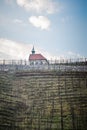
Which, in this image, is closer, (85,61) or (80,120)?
(80,120)

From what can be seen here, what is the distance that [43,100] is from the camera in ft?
109

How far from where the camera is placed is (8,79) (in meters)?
37.5

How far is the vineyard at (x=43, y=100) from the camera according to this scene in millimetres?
30234

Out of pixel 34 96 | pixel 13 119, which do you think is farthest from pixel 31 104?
pixel 13 119

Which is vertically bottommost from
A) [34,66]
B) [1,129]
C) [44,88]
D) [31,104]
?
[1,129]

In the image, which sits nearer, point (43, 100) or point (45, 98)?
point (43, 100)

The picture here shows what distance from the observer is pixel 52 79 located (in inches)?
1453

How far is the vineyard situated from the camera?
30.2 meters

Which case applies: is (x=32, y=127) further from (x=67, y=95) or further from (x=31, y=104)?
(x=67, y=95)

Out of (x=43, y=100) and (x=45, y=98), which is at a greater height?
(x=45, y=98)

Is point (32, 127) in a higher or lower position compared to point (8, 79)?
lower

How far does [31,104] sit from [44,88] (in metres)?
3.82

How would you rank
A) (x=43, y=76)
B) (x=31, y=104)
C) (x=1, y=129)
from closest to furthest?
(x=1, y=129) < (x=31, y=104) < (x=43, y=76)

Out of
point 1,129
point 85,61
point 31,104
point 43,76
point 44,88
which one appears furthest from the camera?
point 85,61
